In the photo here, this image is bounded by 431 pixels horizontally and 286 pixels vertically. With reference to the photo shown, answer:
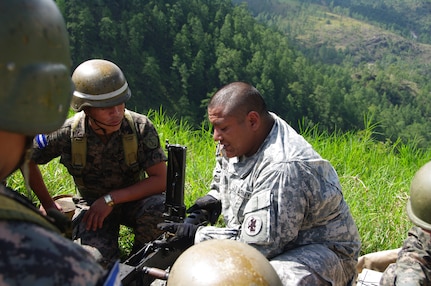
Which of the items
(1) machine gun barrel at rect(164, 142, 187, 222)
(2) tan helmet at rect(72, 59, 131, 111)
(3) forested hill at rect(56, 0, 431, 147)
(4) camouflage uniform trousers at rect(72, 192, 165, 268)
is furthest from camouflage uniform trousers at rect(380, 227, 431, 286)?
(3) forested hill at rect(56, 0, 431, 147)

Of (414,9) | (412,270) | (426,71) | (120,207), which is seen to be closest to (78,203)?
(120,207)

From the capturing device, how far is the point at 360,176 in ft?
18.6

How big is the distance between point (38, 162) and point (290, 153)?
1.95 m

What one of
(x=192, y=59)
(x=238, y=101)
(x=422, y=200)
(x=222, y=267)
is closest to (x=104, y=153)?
(x=238, y=101)

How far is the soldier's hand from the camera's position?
12.0 ft

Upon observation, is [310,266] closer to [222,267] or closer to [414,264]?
[414,264]

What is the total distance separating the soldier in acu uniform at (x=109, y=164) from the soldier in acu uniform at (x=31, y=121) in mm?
2258

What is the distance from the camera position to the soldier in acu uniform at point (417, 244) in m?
2.99

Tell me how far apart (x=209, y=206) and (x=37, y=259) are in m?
2.69

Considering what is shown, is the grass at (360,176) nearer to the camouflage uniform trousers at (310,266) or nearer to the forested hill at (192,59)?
the camouflage uniform trousers at (310,266)

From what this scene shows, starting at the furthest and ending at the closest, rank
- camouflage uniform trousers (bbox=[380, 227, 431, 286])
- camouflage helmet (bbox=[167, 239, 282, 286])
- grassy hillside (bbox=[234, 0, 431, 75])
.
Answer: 1. grassy hillside (bbox=[234, 0, 431, 75])
2. camouflage uniform trousers (bbox=[380, 227, 431, 286])
3. camouflage helmet (bbox=[167, 239, 282, 286])

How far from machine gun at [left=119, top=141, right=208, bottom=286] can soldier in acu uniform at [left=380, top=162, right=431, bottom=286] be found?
1322 mm

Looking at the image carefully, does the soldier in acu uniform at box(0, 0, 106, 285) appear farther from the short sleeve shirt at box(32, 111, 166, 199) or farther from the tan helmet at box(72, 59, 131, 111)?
the short sleeve shirt at box(32, 111, 166, 199)

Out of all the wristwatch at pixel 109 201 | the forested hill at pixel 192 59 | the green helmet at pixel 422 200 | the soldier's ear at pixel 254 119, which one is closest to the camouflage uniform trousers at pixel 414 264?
the green helmet at pixel 422 200
